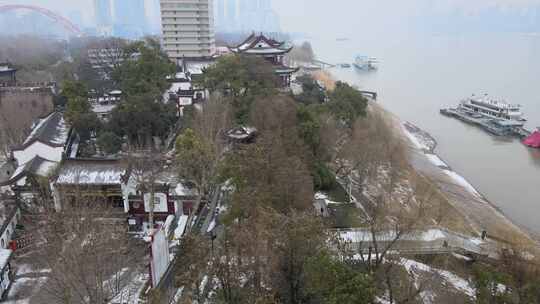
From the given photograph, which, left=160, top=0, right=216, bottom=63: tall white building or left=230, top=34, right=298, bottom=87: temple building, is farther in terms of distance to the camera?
left=160, top=0, right=216, bottom=63: tall white building

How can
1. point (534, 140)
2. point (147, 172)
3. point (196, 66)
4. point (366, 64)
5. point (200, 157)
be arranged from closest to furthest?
1. point (200, 157)
2. point (147, 172)
3. point (534, 140)
4. point (196, 66)
5. point (366, 64)

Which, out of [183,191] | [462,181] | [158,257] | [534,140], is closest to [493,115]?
[534,140]

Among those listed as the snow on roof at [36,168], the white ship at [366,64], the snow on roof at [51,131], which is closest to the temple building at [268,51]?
the snow on roof at [51,131]

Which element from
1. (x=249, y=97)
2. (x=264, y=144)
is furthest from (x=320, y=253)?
(x=249, y=97)

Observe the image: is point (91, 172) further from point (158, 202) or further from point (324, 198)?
Answer: point (324, 198)

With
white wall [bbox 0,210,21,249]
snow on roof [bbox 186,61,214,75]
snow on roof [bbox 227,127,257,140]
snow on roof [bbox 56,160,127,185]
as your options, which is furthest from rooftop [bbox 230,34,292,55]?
white wall [bbox 0,210,21,249]

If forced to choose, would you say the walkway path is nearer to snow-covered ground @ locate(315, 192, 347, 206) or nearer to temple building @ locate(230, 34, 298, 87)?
snow-covered ground @ locate(315, 192, 347, 206)
